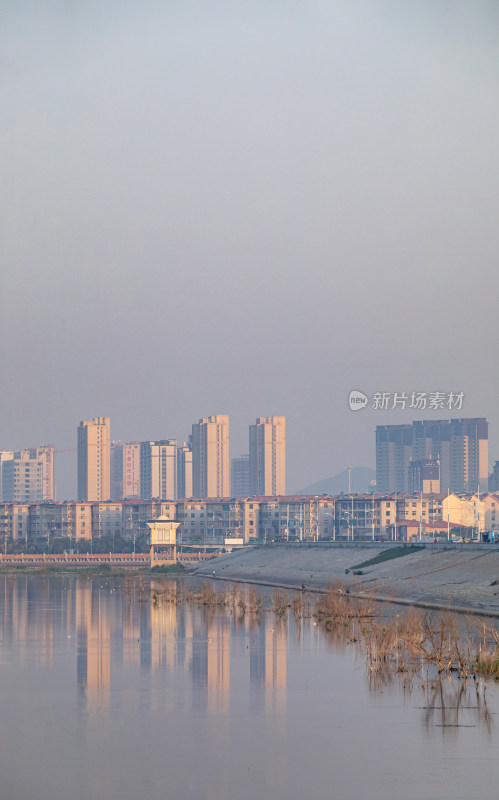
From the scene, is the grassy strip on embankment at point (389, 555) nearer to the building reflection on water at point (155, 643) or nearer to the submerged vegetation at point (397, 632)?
the submerged vegetation at point (397, 632)

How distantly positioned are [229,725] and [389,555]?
62.9m

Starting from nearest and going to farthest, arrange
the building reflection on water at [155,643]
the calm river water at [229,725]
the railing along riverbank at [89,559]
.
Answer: the calm river water at [229,725], the building reflection on water at [155,643], the railing along riverbank at [89,559]

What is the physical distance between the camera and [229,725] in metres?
22.2

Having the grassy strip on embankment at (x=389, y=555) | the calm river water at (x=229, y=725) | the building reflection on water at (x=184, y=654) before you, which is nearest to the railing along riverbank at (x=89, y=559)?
the grassy strip on embankment at (x=389, y=555)

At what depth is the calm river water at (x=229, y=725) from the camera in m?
17.3

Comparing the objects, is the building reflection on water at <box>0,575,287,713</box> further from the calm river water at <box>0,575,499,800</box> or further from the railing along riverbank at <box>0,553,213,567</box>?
the railing along riverbank at <box>0,553,213,567</box>

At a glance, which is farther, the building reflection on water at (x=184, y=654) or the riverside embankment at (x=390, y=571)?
the riverside embankment at (x=390, y=571)

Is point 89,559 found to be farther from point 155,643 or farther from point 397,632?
point 397,632

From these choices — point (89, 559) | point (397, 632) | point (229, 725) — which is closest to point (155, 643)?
point (397, 632)

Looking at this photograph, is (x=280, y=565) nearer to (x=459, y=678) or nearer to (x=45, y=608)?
(x=45, y=608)

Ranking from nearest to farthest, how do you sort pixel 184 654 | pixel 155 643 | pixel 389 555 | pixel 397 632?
pixel 397 632 → pixel 184 654 → pixel 155 643 → pixel 389 555

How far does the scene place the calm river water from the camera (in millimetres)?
17344

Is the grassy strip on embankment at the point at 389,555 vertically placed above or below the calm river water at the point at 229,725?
below

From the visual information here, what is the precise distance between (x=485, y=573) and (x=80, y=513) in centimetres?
14437
